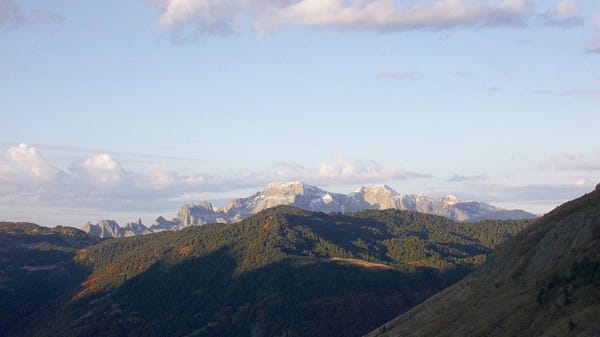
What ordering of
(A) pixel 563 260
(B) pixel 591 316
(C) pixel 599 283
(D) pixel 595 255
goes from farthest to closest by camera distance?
(A) pixel 563 260 → (D) pixel 595 255 → (C) pixel 599 283 → (B) pixel 591 316

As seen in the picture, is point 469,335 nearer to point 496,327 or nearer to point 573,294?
point 496,327

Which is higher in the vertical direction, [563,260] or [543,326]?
[563,260]

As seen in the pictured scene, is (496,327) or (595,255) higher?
(595,255)

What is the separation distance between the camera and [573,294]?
554 feet

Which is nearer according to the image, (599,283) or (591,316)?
(591,316)

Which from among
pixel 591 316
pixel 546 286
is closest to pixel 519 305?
pixel 546 286

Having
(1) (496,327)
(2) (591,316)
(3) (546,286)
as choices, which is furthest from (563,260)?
(2) (591,316)

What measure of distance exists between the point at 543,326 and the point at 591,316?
56.0 feet

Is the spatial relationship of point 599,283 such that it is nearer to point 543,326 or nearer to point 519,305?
point 543,326

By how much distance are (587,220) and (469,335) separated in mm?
42923

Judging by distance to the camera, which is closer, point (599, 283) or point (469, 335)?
point (599, 283)

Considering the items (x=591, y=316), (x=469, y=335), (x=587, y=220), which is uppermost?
(x=587, y=220)

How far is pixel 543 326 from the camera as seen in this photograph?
166625 mm

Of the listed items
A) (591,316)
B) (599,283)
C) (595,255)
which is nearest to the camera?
(591,316)
